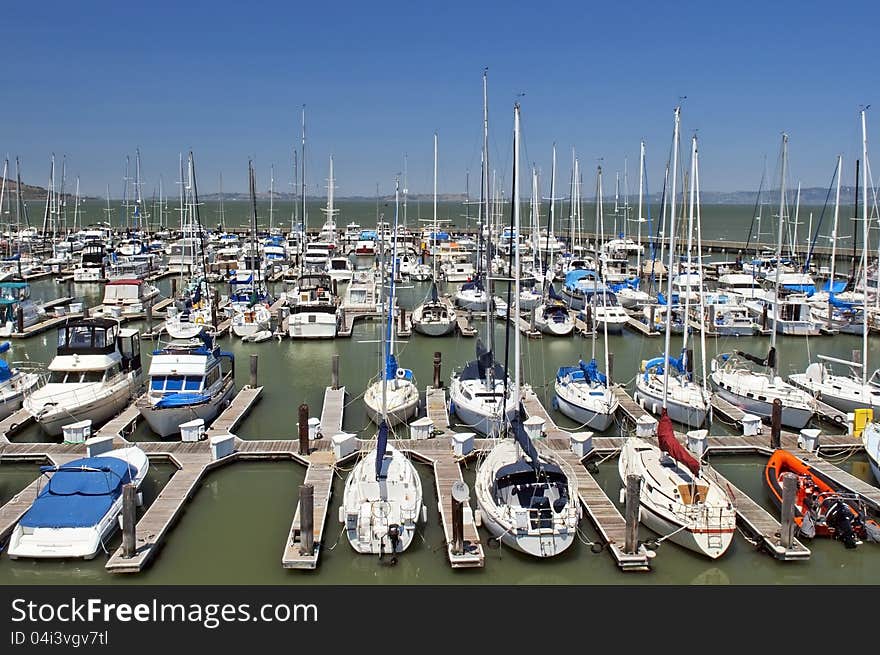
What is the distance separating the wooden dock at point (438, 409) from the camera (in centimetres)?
2155

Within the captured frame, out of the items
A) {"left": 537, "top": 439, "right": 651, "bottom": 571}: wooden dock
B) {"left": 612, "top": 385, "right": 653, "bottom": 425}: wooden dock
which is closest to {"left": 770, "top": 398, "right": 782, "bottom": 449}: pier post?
{"left": 612, "top": 385, "right": 653, "bottom": 425}: wooden dock

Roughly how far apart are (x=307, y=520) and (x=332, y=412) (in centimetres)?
903

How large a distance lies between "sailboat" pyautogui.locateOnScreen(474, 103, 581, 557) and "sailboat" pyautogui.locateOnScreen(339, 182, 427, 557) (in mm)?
1560

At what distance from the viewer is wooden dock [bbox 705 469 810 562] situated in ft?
47.8

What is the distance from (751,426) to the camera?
21.2 m

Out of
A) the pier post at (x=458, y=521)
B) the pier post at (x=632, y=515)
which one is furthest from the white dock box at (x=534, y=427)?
the pier post at (x=458, y=521)

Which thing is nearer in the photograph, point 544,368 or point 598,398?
point 598,398

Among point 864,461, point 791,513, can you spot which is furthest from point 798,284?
point 791,513

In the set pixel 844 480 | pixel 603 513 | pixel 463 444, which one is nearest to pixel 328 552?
pixel 463 444

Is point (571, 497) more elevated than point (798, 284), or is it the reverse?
point (798, 284)

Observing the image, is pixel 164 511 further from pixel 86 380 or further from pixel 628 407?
pixel 628 407

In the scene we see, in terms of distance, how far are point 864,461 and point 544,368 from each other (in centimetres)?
1367
